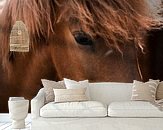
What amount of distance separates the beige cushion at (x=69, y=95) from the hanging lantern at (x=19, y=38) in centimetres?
117

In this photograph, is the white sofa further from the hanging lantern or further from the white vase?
the hanging lantern

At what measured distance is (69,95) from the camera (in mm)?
4121

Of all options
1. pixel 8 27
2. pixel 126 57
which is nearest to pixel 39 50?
pixel 8 27

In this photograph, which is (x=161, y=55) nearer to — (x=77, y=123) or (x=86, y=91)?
(x=86, y=91)

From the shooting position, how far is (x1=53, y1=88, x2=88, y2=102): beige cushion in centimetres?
409

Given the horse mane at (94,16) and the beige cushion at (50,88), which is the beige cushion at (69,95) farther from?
the horse mane at (94,16)

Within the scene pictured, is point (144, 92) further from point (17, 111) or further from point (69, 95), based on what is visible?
point (17, 111)

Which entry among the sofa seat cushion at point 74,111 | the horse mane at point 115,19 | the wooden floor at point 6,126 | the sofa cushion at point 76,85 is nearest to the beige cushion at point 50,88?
the sofa cushion at point 76,85

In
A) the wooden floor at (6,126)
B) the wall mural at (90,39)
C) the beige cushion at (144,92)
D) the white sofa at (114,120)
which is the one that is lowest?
the wooden floor at (6,126)

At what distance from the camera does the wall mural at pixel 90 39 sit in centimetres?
482

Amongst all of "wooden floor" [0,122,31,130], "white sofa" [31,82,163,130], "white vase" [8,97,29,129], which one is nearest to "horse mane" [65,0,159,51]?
"white sofa" [31,82,163,130]

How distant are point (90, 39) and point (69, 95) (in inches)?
44.6

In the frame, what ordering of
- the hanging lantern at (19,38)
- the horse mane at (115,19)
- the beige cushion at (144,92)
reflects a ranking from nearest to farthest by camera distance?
the beige cushion at (144,92) < the horse mane at (115,19) < the hanging lantern at (19,38)

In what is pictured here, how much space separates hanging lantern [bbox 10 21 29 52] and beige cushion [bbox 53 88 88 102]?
3.85 ft
